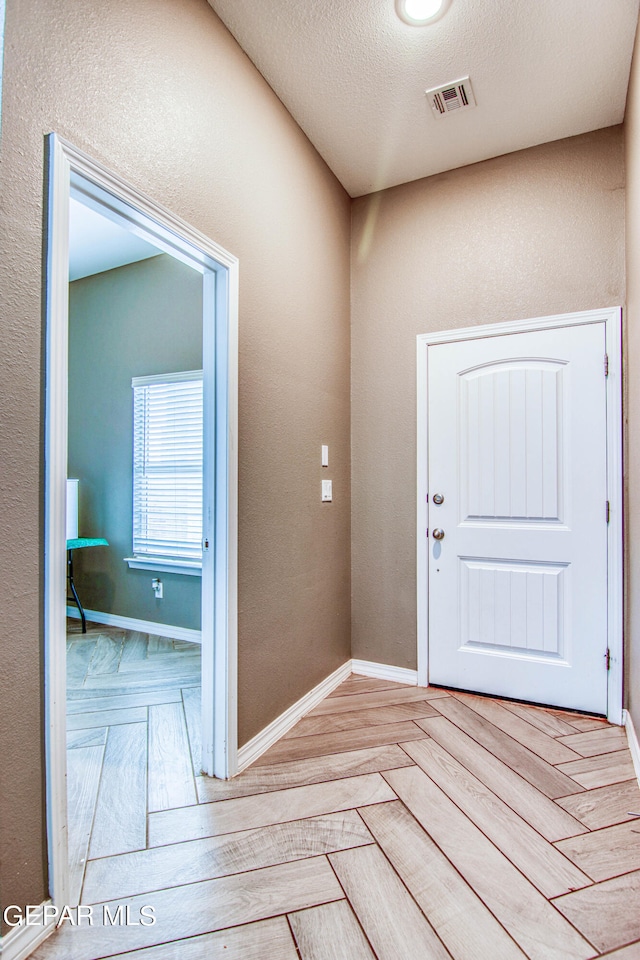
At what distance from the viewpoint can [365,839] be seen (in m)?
1.51

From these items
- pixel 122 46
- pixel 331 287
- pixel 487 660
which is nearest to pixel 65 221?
pixel 122 46

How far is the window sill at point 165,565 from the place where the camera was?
137 inches

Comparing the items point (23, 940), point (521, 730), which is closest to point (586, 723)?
point (521, 730)

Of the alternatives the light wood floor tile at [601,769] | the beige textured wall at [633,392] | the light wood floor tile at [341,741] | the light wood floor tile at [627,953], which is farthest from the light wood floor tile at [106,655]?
the beige textured wall at [633,392]

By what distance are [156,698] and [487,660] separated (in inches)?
69.3

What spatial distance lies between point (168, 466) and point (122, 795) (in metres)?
2.32

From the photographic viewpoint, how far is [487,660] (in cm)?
255

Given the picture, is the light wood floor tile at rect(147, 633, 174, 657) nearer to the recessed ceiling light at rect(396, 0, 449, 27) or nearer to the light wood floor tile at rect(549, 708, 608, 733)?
the light wood floor tile at rect(549, 708, 608, 733)

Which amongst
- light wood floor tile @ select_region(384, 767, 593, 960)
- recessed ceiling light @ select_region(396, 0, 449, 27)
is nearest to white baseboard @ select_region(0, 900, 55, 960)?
light wood floor tile @ select_region(384, 767, 593, 960)

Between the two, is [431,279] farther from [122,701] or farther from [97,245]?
[122,701]

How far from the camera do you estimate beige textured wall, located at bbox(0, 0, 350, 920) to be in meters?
1.13

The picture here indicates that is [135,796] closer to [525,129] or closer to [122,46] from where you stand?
[122,46]

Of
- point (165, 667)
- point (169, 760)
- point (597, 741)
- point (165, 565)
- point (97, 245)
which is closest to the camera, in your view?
point (169, 760)

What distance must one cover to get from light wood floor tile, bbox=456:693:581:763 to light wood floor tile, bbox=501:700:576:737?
3 centimetres
